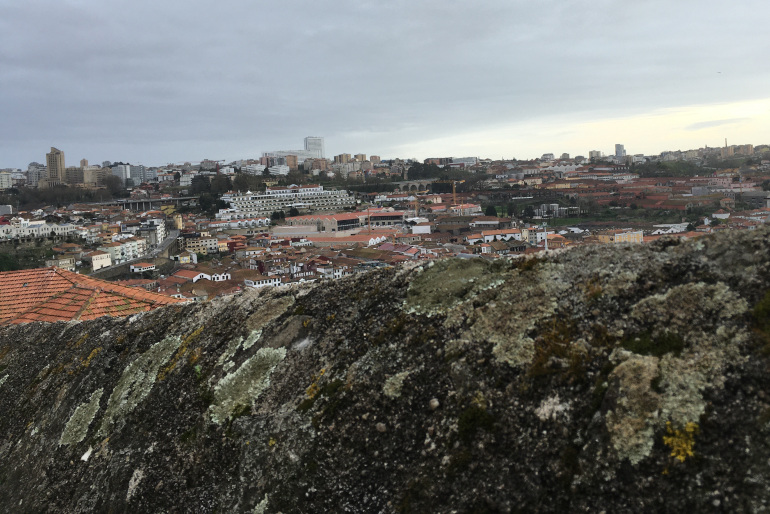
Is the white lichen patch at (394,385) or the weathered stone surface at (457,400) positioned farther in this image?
the white lichen patch at (394,385)

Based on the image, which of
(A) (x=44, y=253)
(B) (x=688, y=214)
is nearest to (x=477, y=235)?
(B) (x=688, y=214)

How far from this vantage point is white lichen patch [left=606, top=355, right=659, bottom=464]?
2.22 meters

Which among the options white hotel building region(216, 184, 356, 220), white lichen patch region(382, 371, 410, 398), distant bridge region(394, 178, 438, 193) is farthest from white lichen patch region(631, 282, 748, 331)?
distant bridge region(394, 178, 438, 193)

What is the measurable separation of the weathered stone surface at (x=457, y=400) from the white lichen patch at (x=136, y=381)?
2cm

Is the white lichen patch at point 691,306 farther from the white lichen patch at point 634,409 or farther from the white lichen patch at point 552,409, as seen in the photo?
the white lichen patch at point 552,409

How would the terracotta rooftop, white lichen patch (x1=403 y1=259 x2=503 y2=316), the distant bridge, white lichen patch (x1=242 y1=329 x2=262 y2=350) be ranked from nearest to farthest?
white lichen patch (x1=403 y1=259 x2=503 y2=316)
white lichen patch (x1=242 y1=329 x2=262 y2=350)
the terracotta rooftop
the distant bridge

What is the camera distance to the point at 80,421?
15.5ft

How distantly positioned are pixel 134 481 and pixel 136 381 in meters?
1.10

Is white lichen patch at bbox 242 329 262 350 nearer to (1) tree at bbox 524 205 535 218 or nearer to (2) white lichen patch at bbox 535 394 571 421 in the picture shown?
(2) white lichen patch at bbox 535 394 571 421

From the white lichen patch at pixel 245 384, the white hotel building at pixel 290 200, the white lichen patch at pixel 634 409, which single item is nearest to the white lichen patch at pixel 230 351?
the white lichen patch at pixel 245 384

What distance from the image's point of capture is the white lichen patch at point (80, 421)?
4.62 metres

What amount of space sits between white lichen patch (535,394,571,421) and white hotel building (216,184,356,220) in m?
112

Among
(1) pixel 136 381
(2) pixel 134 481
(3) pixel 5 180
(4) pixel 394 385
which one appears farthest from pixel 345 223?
(3) pixel 5 180

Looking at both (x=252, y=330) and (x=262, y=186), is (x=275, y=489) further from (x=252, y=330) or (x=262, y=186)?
(x=262, y=186)
